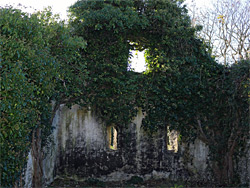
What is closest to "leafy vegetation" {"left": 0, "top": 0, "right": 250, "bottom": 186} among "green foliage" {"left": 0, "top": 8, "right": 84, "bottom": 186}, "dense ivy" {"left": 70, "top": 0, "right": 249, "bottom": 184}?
"dense ivy" {"left": 70, "top": 0, "right": 249, "bottom": 184}

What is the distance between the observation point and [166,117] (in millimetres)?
9781

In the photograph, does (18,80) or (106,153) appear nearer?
(18,80)

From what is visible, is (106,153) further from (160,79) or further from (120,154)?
(160,79)

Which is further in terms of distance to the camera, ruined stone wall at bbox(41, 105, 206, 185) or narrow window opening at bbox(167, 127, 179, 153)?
narrow window opening at bbox(167, 127, 179, 153)

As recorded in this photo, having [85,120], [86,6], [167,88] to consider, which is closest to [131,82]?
[167,88]

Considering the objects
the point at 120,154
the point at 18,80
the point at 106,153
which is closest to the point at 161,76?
the point at 120,154

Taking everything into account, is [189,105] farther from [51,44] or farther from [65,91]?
[51,44]

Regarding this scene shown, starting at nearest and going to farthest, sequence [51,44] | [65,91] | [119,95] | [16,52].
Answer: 1. [16,52]
2. [51,44]
3. [65,91]
4. [119,95]

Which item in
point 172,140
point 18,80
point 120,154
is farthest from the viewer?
point 172,140

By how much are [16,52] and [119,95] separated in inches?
197

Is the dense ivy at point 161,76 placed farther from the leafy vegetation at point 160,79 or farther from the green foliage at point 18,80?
the green foliage at point 18,80

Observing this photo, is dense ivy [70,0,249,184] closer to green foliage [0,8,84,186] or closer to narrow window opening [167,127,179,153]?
narrow window opening [167,127,179,153]

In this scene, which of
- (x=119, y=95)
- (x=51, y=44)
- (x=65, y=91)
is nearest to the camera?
(x=51, y=44)

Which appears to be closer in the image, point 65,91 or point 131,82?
point 65,91
